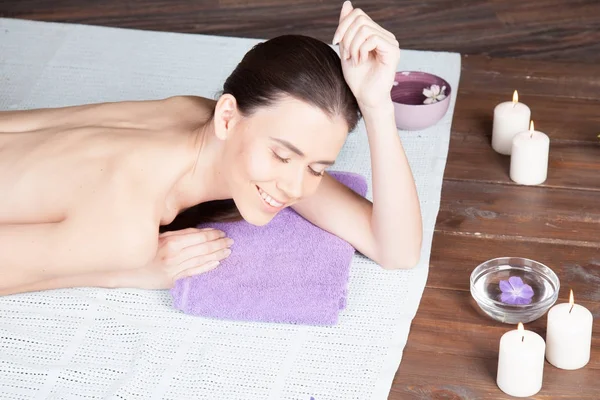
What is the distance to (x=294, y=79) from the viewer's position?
2029 millimetres

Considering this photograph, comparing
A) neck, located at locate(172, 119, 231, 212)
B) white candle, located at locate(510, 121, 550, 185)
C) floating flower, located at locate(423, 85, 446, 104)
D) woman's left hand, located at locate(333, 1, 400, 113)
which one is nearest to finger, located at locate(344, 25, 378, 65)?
A: woman's left hand, located at locate(333, 1, 400, 113)

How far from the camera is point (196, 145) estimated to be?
2.24 metres

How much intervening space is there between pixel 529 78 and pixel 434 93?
0.42 meters

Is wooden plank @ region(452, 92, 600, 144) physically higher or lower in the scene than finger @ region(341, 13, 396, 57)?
lower

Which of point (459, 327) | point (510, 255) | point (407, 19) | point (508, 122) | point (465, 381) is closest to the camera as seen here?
point (465, 381)

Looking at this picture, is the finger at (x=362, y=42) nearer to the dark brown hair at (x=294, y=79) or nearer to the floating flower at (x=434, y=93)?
the dark brown hair at (x=294, y=79)

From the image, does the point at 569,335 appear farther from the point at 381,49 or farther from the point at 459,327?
the point at 381,49

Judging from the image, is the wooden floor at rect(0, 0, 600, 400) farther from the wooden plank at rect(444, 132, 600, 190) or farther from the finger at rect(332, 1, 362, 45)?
the finger at rect(332, 1, 362, 45)

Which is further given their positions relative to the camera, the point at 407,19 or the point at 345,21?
the point at 407,19

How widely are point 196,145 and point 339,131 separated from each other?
360mm

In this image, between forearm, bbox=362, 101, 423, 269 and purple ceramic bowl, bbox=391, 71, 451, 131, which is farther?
purple ceramic bowl, bbox=391, 71, 451, 131

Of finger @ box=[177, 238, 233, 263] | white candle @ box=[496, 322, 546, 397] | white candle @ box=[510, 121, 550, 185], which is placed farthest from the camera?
white candle @ box=[510, 121, 550, 185]

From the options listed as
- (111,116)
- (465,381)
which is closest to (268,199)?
(111,116)

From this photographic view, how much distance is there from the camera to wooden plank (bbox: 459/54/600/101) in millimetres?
3086
